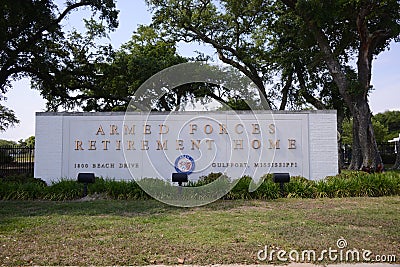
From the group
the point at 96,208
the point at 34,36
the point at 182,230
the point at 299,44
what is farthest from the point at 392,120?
the point at 182,230

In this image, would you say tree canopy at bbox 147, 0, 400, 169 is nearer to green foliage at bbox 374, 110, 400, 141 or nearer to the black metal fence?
the black metal fence

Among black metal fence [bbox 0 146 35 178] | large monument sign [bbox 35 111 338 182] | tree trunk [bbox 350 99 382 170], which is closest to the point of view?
large monument sign [bbox 35 111 338 182]

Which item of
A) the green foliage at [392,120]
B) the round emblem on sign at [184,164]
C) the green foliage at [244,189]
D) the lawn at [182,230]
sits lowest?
the lawn at [182,230]

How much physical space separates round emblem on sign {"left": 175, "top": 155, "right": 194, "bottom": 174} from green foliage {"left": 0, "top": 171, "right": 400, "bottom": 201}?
7.74 ft

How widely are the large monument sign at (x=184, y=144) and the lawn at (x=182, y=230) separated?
4248mm

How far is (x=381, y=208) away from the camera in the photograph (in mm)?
9750

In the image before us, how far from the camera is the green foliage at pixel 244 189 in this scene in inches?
472

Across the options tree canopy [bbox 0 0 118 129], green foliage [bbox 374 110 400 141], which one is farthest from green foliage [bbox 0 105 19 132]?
green foliage [bbox 374 110 400 141]

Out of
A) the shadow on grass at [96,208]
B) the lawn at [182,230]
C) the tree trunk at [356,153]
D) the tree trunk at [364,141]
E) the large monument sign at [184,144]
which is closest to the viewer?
the lawn at [182,230]

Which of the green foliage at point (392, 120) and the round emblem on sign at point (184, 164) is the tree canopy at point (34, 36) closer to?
the round emblem on sign at point (184, 164)

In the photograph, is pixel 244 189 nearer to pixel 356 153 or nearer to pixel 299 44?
pixel 356 153

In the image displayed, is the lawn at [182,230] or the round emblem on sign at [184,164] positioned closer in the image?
the lawn at [182,230]

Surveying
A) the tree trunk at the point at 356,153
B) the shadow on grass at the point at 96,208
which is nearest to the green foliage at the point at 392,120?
the tree trunk at the point at 356,153

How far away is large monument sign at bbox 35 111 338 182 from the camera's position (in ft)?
49.6
